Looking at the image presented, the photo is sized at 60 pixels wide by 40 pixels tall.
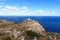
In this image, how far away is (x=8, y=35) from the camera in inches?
1384

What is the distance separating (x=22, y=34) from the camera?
118 ft

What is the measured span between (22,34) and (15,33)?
172 centimetres

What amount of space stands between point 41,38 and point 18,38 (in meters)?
5.07

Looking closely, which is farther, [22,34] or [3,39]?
[22,34]

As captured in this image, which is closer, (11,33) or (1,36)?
(1,36)

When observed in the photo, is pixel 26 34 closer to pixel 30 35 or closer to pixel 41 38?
pixel 30 35

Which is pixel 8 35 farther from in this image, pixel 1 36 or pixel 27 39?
pixel 27 39

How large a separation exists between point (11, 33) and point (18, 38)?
2.85 metres

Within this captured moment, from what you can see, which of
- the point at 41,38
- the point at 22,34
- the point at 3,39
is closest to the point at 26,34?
the point at 22,34

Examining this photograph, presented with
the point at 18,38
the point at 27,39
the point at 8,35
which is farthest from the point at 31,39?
the point at 8,35

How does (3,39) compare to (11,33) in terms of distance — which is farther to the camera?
(11,33)

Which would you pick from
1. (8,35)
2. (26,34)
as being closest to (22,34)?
(26,34)

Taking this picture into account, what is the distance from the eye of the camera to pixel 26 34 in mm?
35781

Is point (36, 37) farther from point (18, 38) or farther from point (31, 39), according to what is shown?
point (18, 38)
